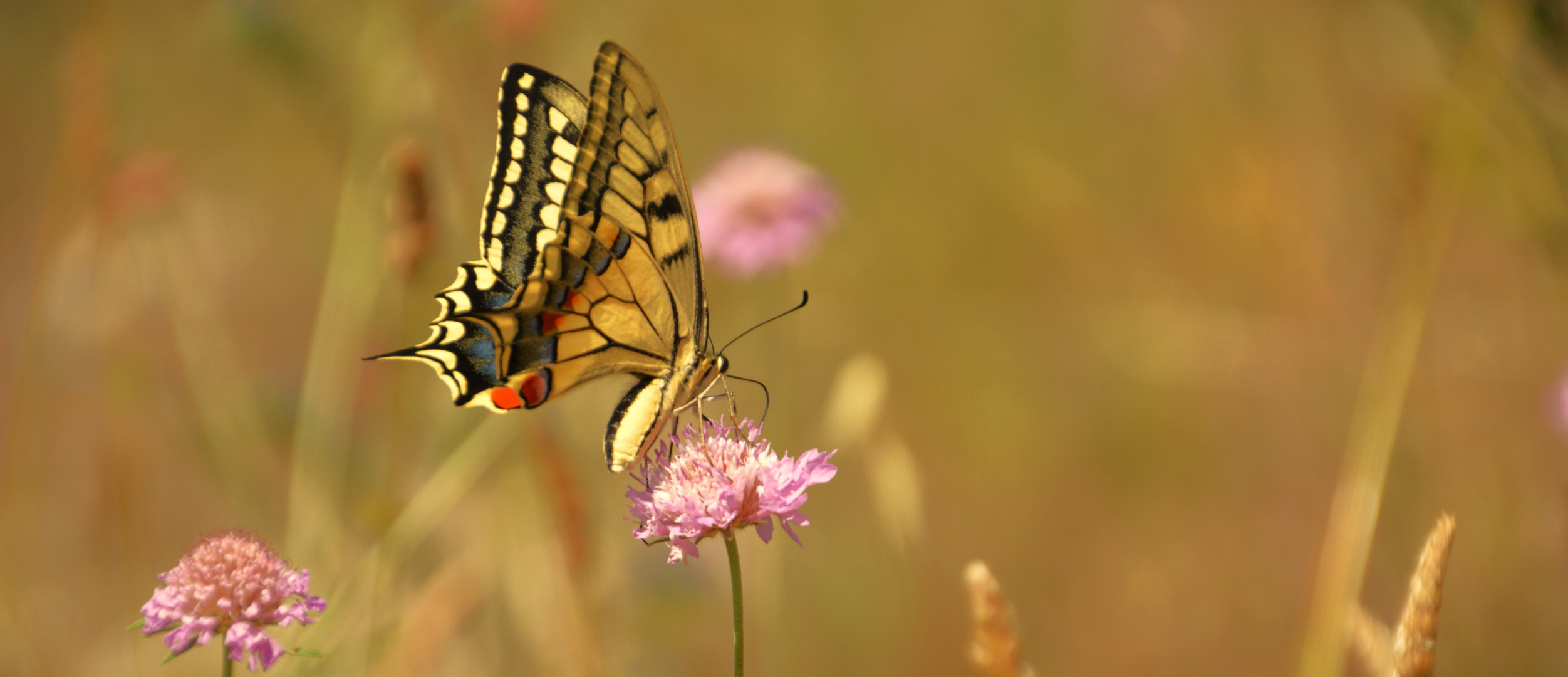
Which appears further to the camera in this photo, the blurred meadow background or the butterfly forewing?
the blurred meadow background

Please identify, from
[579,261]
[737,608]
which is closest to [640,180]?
[579,261]

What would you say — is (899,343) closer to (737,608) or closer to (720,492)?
(720,492)

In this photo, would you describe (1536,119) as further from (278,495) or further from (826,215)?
(278,495)

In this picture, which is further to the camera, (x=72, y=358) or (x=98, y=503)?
(x=72, y=358)

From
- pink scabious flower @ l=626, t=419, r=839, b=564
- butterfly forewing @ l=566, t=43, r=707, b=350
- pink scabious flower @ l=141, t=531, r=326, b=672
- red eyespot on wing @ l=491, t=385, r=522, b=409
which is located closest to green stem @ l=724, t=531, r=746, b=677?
pink scabious flower @ l=626, t=419, r=839, b=564

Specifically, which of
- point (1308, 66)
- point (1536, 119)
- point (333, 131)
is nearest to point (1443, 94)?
point (1536, 119)

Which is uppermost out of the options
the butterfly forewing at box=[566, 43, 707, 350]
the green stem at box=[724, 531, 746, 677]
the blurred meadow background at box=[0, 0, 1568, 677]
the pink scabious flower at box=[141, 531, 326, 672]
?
the butterfly forewing at box=[566, 43, 707, 350]

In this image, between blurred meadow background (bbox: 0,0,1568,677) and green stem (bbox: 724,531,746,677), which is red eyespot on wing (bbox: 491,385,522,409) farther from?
green stem (bbox: 724,531,746,677)
